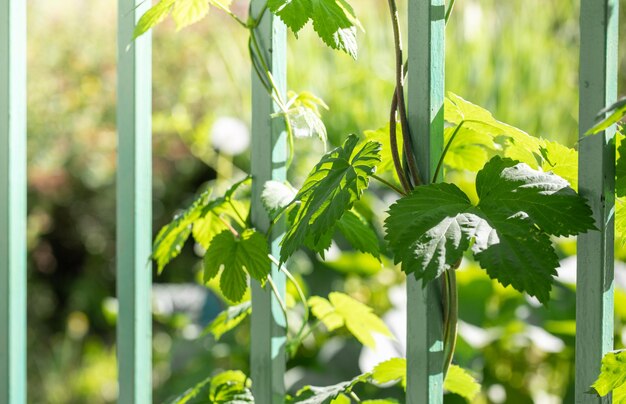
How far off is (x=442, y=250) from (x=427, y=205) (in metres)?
0.06

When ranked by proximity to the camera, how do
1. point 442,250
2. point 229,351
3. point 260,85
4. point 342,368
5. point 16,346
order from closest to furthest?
point 442,250 → point 260,85 → point 16,346 → point 342,368 → point 229,351

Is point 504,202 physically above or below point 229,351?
above

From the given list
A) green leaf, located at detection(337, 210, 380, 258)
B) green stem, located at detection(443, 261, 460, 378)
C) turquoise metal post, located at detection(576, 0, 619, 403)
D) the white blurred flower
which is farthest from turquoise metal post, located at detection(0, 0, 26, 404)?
the white blurred flower

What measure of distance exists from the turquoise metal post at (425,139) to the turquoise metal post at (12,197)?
675 mm

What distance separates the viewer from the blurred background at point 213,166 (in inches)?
75.8

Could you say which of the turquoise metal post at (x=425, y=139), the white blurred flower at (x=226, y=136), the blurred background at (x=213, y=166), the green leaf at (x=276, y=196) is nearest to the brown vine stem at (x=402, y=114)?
the turquoise metal post at (x=425, y=139)

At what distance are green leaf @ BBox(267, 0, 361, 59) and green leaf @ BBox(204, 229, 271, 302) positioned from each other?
23 cm

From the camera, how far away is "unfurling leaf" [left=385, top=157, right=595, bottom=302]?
643 millimetres

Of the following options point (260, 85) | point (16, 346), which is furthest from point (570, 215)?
point (16, 346)

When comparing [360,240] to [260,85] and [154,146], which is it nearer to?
Answer: [260,85]

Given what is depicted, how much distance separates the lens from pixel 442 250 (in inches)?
25.6

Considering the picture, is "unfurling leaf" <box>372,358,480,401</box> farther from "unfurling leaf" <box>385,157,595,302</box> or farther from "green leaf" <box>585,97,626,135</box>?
"green leaf" <box>585,97,626,135</box>

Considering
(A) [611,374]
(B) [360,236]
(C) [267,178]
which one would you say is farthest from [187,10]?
(A) [611,374]

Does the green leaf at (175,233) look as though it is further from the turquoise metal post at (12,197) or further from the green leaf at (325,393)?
the turquoise metal post at (12,197)
